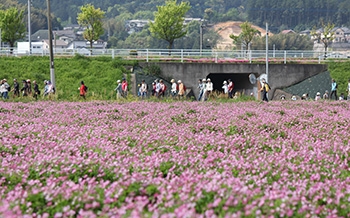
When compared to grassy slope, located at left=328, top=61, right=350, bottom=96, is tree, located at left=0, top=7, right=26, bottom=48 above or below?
above

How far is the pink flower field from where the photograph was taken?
219 inches

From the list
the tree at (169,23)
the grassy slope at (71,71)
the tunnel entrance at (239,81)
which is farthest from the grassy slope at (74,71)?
the tree at (169,23)

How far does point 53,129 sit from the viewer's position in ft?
38.4

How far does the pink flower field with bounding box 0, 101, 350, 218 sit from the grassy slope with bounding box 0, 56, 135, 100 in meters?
27.7

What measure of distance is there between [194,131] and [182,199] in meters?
6.93

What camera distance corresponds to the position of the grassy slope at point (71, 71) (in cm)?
4094

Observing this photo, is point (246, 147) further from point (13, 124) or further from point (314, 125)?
point (13, 124)

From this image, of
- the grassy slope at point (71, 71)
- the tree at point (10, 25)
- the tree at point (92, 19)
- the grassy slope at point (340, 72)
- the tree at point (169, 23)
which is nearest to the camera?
the grassy slope at point (71, 71)

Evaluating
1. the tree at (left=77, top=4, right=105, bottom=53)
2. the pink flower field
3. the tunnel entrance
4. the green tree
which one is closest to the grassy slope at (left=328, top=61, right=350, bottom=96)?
the tunnel entrance

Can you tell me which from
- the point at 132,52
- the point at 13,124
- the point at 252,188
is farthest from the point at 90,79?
the point at 252,188

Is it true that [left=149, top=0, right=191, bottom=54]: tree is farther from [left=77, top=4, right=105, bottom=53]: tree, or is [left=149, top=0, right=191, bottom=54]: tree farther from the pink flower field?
the pink flower field

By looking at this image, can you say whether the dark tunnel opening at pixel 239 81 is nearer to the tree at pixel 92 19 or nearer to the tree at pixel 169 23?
the tree at pixel 169 23

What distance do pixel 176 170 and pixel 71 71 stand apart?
3617 centimetres

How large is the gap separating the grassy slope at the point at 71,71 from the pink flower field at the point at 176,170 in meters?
27.7
